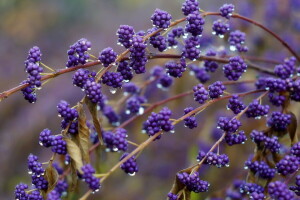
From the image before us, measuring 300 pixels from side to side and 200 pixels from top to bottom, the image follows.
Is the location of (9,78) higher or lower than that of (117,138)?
higher

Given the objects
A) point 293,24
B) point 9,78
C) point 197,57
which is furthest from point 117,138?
point 9,78

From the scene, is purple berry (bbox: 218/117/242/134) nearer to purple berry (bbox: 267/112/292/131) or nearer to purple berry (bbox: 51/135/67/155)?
purple berry (bbox: 267/112/292/131)

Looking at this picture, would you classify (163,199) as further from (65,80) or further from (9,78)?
(9,78)

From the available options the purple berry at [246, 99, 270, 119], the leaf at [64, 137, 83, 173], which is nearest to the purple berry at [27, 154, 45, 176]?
the leaf at [64, 137, 83, 173]

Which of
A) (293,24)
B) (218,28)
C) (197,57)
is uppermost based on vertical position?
(293,24)

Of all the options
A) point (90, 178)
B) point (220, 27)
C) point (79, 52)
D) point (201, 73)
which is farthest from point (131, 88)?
point (90, 178)

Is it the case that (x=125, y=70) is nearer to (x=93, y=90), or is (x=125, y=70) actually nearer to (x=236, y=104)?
(x=93, y=90)

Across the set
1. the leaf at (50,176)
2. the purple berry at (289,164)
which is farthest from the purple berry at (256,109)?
the leaf at (50,176)
